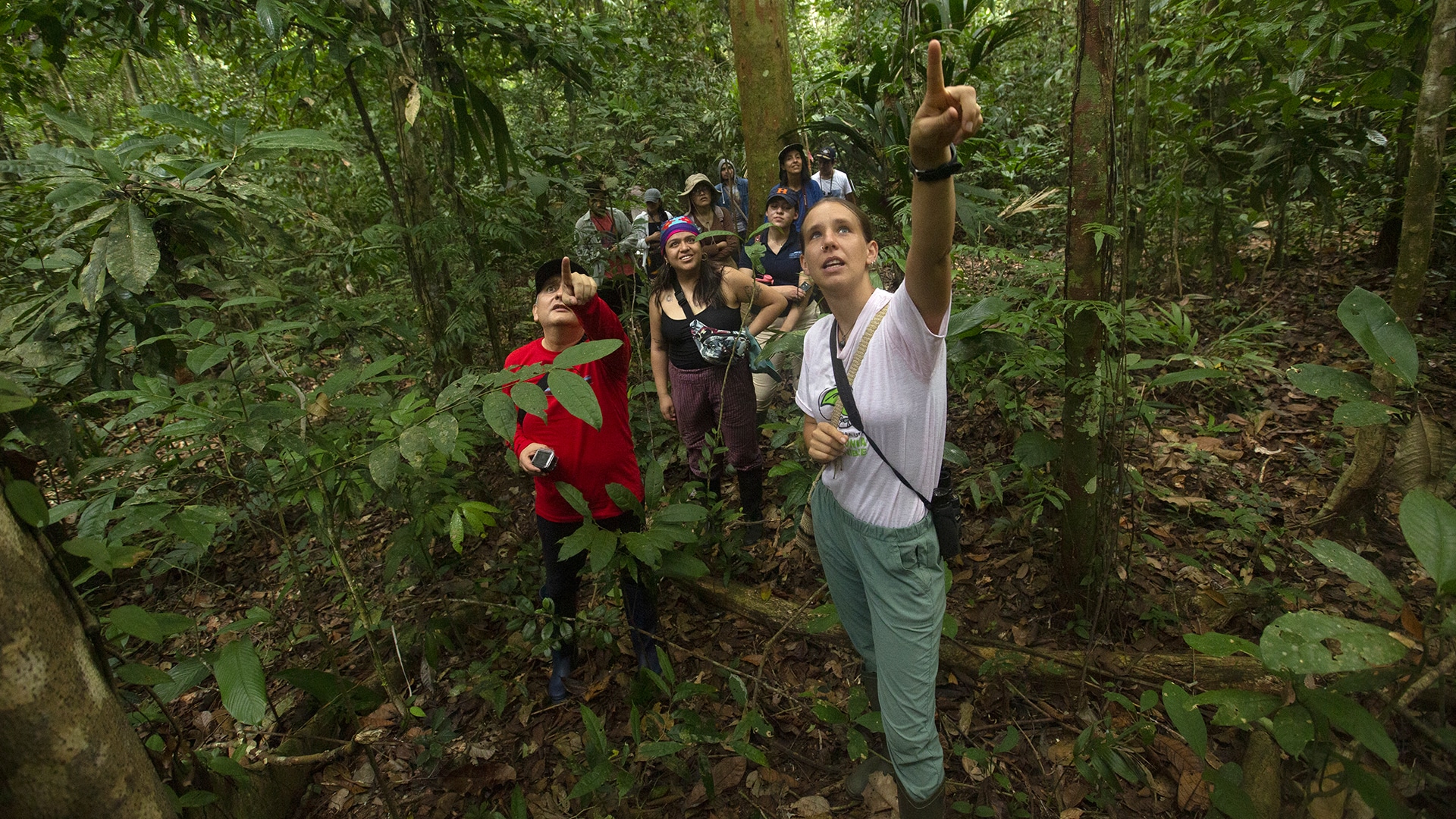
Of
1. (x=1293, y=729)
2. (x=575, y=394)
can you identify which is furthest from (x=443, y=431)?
(x=1293, y=729)

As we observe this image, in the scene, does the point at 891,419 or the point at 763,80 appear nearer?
the point at 891,419

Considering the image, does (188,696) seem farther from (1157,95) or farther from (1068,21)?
(1068,21)

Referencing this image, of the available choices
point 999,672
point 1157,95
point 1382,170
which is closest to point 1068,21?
point 1382,170

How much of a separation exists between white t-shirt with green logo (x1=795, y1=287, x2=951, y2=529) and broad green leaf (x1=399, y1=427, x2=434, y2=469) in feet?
3.54

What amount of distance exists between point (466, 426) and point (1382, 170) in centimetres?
662

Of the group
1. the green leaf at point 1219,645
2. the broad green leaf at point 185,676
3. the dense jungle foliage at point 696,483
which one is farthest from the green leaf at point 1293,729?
the broad green leaf at point 185,676

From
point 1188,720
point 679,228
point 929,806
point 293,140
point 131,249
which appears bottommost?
point 929,806

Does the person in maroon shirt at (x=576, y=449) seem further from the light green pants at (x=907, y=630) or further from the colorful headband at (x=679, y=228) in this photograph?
the light green pants at (x=907, y=630)

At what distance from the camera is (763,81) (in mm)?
4223

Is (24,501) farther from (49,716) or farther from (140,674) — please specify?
(140,674)

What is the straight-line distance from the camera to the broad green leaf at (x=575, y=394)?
4.88 ft

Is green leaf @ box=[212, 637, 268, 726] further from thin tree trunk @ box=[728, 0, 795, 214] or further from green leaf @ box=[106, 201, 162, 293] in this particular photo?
thin tree trunk @ box=[728, 0, 795, 214]

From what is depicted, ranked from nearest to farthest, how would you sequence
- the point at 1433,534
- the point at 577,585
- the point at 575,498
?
the point at 1433,534 → the point at 575,498 → the point at 577,585

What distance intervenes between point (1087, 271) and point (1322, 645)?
1414 mm
